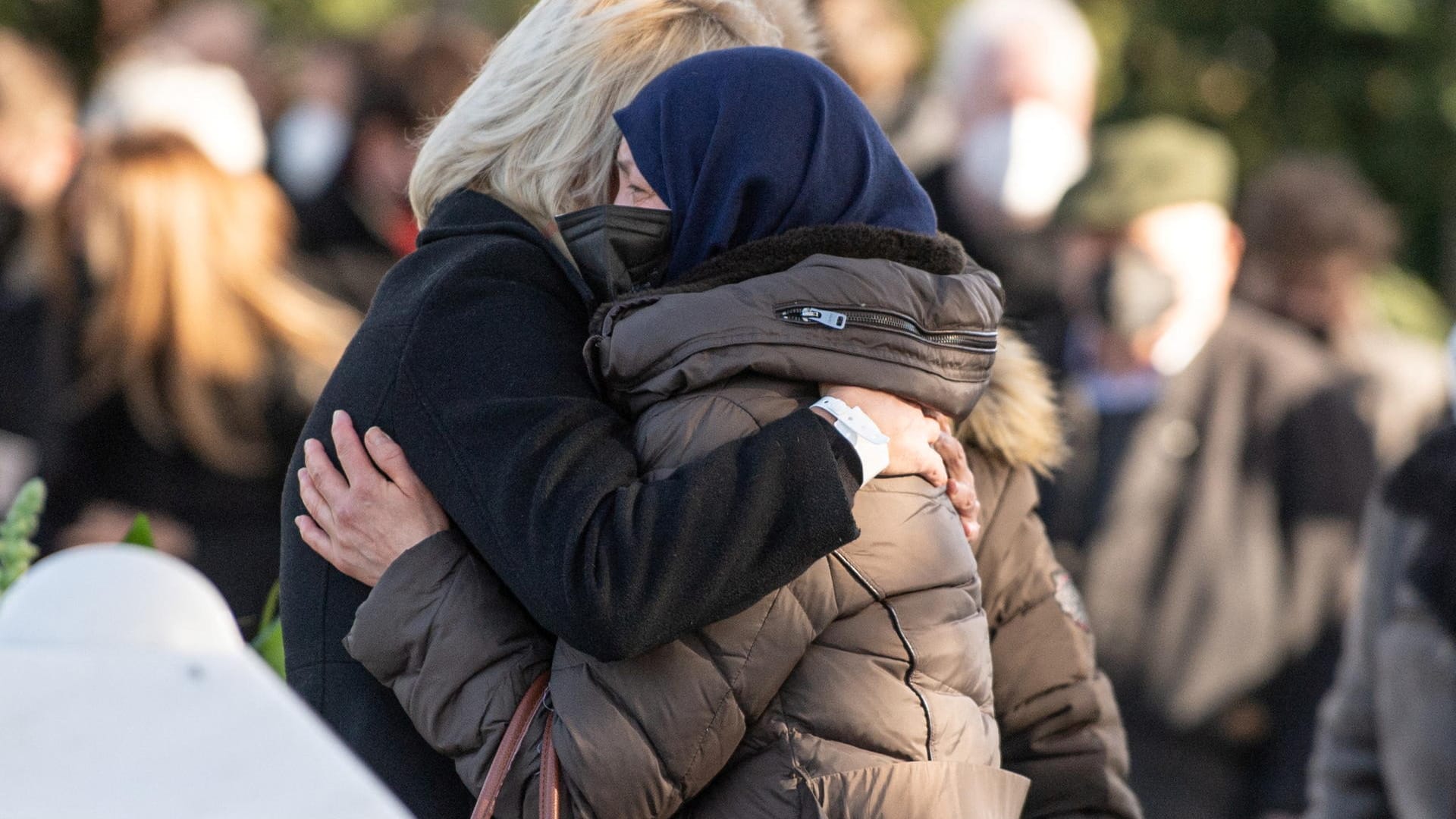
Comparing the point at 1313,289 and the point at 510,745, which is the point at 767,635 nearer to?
the point at 510,745

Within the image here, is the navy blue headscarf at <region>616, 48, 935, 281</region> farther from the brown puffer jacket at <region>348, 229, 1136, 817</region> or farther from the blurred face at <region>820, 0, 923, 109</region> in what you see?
the blurred face at <region>820, 0, 923, 109</region>

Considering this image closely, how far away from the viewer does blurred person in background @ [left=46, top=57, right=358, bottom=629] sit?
3820mm

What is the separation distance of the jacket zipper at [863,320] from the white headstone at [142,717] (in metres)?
0.88

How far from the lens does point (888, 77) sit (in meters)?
5.12

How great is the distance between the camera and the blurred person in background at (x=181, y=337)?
382 centimetres

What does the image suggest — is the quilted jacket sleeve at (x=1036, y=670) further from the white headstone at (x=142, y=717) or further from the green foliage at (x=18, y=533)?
the white headstone at (x=142, y=717)

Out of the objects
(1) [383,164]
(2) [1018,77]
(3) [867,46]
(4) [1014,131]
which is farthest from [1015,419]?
(1) [383,164]

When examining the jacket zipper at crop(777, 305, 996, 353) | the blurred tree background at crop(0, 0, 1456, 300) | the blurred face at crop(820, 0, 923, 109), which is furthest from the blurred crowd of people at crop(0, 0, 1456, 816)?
the blurred tree background at crop(0, 0, 1456, 300)

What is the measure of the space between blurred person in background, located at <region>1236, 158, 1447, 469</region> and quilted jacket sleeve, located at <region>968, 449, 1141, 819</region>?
10.4 feet

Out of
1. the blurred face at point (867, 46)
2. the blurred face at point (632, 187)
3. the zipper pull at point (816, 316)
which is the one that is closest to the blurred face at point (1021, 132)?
the blurred face at point (867, 46)

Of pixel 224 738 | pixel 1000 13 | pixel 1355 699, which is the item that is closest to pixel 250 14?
pixel 1000 13

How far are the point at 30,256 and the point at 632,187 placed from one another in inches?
122

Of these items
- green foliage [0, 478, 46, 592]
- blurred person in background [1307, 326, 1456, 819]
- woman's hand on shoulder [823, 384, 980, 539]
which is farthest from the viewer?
blurred person in background [1307, 326, 1456, 819]

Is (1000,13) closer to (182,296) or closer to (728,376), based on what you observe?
(182,296)
